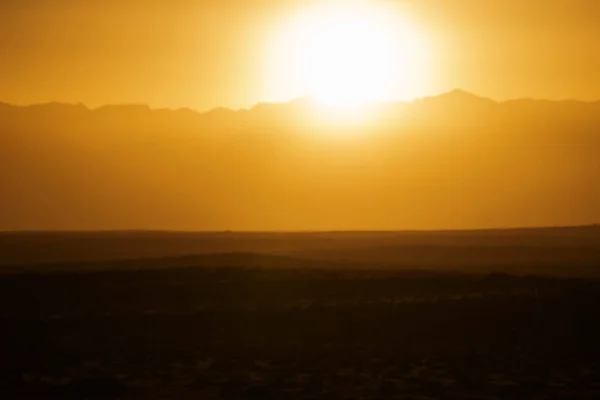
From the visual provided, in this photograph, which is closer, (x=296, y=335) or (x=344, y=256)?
(x=296, y=335)

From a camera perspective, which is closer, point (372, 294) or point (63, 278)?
point (372, 294)

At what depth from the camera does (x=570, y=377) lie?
64.2 ft

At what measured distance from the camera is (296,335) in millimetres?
24641

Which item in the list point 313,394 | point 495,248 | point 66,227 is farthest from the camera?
point 66,227

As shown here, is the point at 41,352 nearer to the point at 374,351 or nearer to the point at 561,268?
the point at 374,351

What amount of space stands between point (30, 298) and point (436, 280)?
479 inches

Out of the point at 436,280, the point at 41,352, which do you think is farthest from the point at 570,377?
the point at 436,280

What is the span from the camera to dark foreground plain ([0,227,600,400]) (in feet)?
62.5

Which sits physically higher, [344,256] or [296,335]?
[344,256]

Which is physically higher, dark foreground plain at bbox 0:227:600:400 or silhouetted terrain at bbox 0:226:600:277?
silhouetted terrain at bbox 0:226:600:277

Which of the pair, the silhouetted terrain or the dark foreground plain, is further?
the silhouetted terrain

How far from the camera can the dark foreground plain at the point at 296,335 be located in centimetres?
1905

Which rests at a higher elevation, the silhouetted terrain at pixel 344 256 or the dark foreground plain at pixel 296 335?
the silhouetted terrain at pixel 344 256

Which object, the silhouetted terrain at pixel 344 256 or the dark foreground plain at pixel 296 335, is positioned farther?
A: the silhouetted terrain at pixel 344 256
